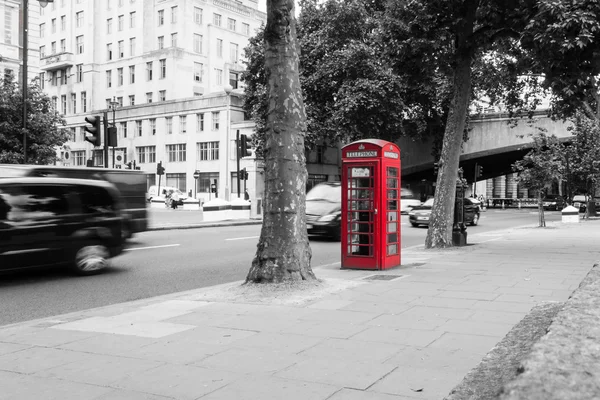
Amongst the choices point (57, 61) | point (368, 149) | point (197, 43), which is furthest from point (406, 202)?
point (57, 61)

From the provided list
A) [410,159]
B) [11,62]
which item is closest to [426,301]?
[11,62]

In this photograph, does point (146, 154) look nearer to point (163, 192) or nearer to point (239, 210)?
point (163, 192)

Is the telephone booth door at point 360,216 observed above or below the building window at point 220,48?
below

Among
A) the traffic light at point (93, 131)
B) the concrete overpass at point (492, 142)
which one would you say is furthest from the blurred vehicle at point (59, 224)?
the concrete overpass at point (492, 142)

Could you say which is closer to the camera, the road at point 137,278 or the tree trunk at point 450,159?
the road at point 137,278

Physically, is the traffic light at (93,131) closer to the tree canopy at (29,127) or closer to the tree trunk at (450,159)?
the tree trunk at (450,159)

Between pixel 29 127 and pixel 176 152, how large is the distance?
32943 millimetres

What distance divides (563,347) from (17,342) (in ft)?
17.2

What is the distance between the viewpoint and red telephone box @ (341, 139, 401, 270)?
1050 centimetres

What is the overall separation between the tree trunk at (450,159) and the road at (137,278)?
2.64 m

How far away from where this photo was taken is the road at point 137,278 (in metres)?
8.24

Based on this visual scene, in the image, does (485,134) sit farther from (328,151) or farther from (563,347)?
(563,347)

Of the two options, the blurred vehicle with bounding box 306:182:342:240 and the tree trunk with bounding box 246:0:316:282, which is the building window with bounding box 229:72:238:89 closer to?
the blurred vehicle with bounding box 306:182:342:240

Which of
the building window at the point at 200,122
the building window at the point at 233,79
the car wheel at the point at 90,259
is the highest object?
the building window at the point at 233,79
